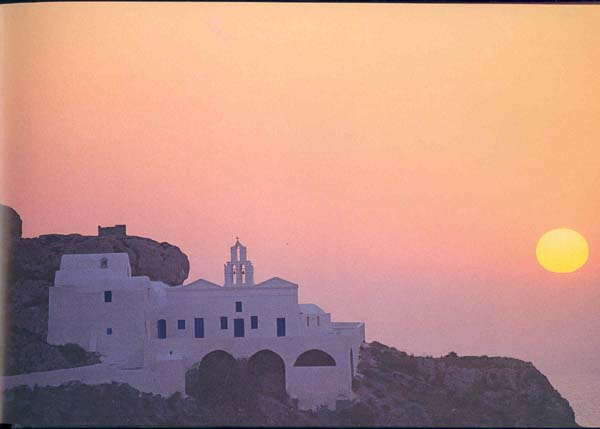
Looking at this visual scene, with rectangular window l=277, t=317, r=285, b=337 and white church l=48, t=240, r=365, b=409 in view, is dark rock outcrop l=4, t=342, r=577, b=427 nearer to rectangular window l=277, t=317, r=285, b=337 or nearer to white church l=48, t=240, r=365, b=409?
white church l=48, t=240, r=365, b=409

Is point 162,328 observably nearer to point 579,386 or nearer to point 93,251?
point 93,251

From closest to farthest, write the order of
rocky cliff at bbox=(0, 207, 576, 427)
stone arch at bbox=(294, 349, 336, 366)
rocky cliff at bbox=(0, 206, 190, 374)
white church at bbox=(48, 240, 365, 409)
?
rocky cliff at bbox=(0, 207, 576, 427) < rocky cliff at bbox=(0, 206, 190, 374) < white church at bbox=(48, 240, 365, 409) < stone arch at bbox=(294, 349, 336, 366)

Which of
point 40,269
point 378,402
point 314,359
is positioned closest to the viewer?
point 314,359

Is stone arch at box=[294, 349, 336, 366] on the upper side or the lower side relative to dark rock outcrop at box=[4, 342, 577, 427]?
upper

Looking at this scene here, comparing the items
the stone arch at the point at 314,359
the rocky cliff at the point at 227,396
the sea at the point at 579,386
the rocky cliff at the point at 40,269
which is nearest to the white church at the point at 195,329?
the stone arch at the point at 314,359

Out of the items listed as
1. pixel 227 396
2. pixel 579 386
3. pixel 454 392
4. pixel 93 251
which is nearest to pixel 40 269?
pixel 93 251

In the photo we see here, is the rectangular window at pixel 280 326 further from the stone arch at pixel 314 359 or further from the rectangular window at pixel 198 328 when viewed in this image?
the rectangular window at pixel 198 328

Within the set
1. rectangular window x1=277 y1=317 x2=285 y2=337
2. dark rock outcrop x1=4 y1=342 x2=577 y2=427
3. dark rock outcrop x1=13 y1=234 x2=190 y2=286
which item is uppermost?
dark rock outcrop x1=13 y1=234 x2=190 y2=286

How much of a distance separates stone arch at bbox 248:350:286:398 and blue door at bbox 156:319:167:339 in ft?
5.50

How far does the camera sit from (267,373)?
23484 millimetres

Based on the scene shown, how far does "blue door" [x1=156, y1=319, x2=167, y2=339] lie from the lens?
23578mm

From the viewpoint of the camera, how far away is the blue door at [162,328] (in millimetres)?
23578

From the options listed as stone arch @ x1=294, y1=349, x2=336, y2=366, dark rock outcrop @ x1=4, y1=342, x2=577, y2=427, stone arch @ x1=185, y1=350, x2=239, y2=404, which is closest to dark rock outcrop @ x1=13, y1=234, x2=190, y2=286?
stone arch @ x1=185, y1=350, x2=239, y2=404

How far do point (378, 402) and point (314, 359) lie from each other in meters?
1.63
